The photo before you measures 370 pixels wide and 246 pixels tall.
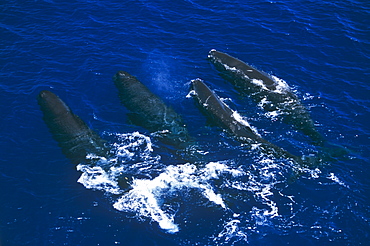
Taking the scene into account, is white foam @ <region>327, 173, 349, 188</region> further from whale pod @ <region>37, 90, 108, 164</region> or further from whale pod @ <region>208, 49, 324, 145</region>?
whale pod @ <region>37, 90, 108, 164</region>

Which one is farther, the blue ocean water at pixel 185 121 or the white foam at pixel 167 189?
the white foam at pixel 167 189

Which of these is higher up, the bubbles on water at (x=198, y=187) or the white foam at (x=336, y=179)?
the white foam at (x=336, y=179)

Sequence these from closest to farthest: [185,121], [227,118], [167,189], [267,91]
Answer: [167,189]
[227,118]
[185,121]
[267,91]

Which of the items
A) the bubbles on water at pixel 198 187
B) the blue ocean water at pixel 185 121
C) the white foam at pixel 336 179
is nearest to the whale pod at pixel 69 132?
the blue ocean water at pixel 185 121

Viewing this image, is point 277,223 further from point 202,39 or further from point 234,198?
point 202,39

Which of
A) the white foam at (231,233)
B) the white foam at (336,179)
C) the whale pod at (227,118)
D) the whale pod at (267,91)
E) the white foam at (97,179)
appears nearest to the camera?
the white foam at (231,233)

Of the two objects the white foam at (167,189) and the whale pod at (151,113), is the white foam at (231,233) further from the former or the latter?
the whale pod at (151,113)

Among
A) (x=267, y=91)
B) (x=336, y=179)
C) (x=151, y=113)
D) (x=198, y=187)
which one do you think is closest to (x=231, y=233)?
(x=198, y=187)

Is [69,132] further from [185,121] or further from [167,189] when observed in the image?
[167,189]
